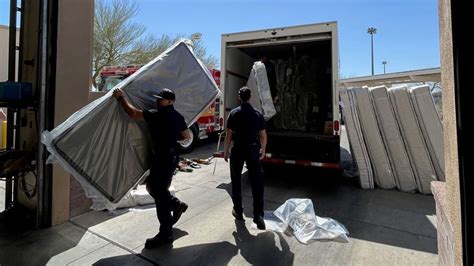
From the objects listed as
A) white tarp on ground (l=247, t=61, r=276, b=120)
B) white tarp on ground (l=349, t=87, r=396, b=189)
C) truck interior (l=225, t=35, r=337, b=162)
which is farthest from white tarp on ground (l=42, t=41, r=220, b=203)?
white tarp on ground (l=349, t=87, r=396, b=189)

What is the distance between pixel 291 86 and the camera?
22.2ft

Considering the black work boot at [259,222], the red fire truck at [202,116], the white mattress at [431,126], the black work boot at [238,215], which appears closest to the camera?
the black work boot at [259,222]

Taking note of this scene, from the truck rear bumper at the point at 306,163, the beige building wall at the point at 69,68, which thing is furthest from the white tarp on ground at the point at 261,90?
the beige building wall at the point at 69,68

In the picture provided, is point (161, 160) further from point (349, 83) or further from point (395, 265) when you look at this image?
point (349, 83)

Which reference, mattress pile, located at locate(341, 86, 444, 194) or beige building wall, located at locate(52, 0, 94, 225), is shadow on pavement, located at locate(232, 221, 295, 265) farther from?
mattress pile, located at locate(341, 86, 444, 194)

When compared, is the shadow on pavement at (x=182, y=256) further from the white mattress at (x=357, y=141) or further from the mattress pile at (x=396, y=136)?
the mattress pile at (x=396, y=136)

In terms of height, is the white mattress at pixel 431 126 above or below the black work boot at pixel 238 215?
above

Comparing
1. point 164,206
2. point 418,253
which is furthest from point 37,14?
point 418,253

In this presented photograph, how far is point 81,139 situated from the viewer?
9.16 ft

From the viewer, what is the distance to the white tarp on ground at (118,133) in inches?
108

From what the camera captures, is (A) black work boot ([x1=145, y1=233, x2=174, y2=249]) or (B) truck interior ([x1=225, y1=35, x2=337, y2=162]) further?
(B) truck interior ([x1=225, y1=35, x2=337, y2=162])

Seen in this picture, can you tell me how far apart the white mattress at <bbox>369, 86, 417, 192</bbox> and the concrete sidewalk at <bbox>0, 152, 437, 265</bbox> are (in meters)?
0.45

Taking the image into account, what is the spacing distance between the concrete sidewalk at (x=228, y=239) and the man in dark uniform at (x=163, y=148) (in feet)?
0.91

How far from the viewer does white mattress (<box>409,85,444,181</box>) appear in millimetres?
5031
